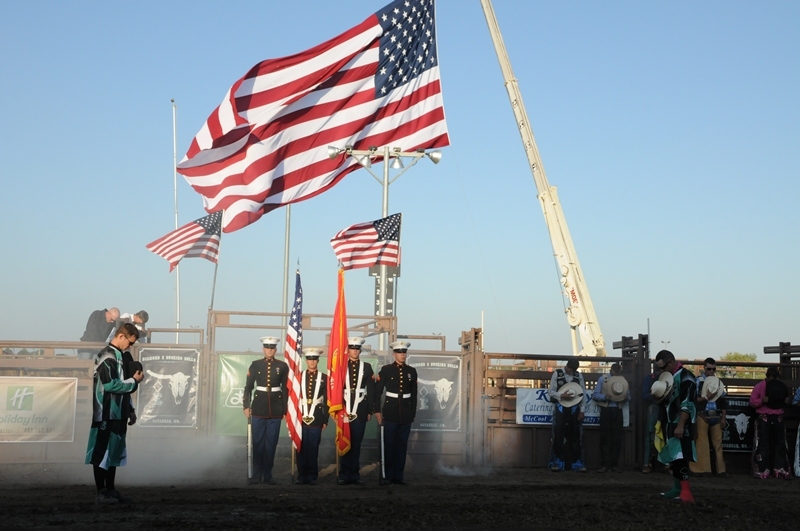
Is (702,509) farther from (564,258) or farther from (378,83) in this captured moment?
(564,258)

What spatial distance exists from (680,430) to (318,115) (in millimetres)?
7568

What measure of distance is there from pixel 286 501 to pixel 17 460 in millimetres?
7031

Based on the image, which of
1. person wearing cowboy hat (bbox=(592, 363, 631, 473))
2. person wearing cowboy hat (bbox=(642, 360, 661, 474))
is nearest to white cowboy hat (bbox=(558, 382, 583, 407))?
person wearing cowboy hat (bbox=(592, 363, 631, 473))

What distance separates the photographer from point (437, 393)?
17344mm

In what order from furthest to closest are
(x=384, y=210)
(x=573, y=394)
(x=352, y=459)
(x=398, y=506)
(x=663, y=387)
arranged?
(x=384, y=210), (x=573, y=394), (x=352, y=459), (x=663, y=387), (x=398, y=506)

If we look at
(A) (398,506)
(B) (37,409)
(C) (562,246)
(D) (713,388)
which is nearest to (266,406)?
(A) (398,506)

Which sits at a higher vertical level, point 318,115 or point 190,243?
point 318,115

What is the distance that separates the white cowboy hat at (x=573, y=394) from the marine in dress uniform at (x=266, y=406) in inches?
199

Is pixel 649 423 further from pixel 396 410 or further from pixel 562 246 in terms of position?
pixel 562 246

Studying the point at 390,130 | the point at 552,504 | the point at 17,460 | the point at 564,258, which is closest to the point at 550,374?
the point at 390,130

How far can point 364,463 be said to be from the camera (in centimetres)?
1669

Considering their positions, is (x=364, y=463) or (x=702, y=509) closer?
(x=702, y=509)

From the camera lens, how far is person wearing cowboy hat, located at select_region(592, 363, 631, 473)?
17375 mm

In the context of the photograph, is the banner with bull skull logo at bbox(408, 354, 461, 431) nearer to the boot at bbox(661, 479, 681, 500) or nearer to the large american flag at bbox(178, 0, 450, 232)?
the large american flag at bbox(178, 0, 450, 232)
